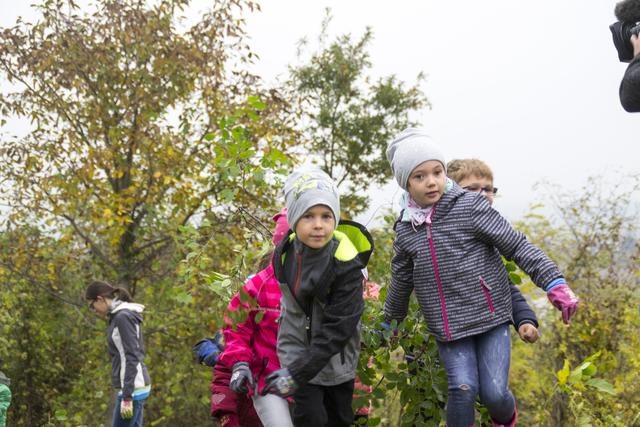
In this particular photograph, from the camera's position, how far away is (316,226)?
257 centimetres

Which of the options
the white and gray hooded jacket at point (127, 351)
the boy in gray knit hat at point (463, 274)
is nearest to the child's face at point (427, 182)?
the boy in gray knit hat at point (463, 274)

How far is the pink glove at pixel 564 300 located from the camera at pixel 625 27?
83 cm

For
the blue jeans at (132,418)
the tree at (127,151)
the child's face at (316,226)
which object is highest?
the tree at (127,151)

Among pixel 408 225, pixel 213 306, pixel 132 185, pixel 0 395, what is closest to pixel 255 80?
pixel 132 185

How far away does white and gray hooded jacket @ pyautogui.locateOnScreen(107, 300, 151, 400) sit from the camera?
18.1 feet

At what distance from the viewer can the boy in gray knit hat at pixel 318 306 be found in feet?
8.11

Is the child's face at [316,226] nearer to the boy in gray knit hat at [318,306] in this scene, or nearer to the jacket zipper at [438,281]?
the boy in gray knit hat at [318,306]

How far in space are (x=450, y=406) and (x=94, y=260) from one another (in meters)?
6.29

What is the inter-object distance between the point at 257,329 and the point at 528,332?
3.84 ft

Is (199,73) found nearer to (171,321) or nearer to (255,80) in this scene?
(255,80)

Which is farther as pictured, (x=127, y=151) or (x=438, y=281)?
(x=127, y=151)

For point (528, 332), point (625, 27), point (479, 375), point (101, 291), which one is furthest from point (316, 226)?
point (101, 291)

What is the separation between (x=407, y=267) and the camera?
291cm

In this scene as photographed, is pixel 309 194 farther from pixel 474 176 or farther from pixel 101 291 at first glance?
pixel 101 291
